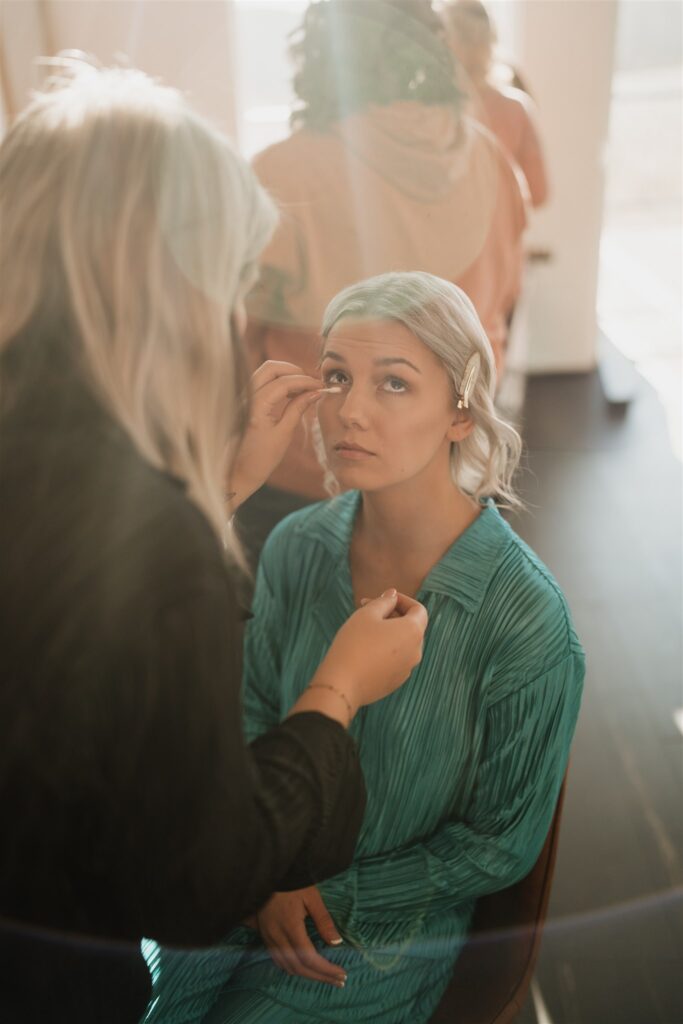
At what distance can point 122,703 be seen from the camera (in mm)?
743

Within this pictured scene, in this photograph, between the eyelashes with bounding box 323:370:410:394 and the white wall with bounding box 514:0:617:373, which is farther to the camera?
the white wall with bounding box 514:0:617:373

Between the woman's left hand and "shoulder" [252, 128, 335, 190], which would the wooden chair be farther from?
"shoulder" [252, 128, 335, 190]

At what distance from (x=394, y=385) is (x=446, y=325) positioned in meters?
0.08

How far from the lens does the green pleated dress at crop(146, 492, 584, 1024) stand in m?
1.08

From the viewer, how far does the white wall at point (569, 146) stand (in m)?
4.16

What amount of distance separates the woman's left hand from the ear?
0.49 ft

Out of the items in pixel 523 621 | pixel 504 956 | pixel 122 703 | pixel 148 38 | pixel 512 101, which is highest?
pixel 148 38

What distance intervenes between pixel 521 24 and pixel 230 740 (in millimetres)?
4071

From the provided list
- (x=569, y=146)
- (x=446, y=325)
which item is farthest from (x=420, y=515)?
(x=569, y=146)

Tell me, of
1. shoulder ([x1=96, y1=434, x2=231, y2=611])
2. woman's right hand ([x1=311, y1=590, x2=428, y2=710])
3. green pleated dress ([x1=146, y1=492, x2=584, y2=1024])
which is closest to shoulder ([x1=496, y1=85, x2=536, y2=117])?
green pleated dress ([x1=146, y1=492, x2=584, y2=1024])

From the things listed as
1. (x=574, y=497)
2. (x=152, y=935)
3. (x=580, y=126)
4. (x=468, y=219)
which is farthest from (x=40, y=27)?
(x=580, y=126)

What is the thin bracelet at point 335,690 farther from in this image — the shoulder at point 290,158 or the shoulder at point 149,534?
the shoulder at point 290,158

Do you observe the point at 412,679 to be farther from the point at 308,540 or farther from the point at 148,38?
the point at 148,38

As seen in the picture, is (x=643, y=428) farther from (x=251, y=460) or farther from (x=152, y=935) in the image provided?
(x=152, y=935)
